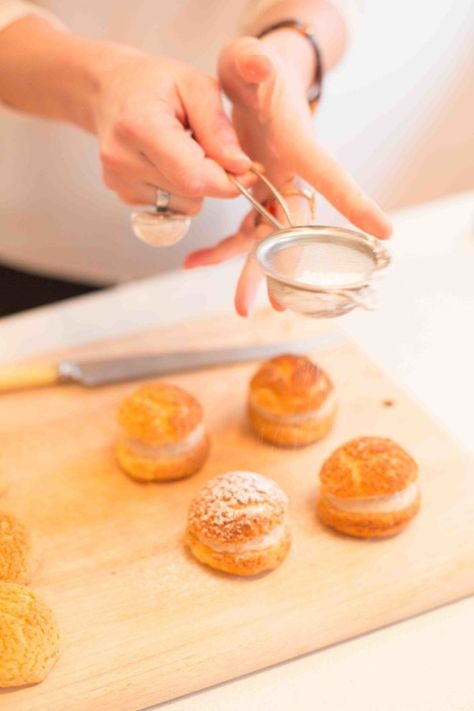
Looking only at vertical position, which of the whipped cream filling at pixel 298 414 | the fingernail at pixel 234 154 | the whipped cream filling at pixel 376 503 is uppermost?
the fingernail at pixel 234 154

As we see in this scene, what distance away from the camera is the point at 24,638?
1211 mm

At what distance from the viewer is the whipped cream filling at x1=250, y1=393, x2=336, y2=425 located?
169cm

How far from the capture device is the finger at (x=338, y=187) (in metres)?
1.30

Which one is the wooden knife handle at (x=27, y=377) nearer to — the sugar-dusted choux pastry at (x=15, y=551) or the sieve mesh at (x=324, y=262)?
the sugar-dusted choux pastry at (x=15, y=551)

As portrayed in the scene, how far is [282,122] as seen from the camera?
4.83 feet

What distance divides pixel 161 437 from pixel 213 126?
557mm

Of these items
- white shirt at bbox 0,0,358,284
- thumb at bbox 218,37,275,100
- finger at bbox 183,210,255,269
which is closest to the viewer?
thumb at bbox 218,37,275,100

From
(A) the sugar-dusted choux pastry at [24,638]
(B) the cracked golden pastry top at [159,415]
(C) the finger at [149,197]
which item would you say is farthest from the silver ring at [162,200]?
(A) the sugar-dusted choux pastry at [24,638]

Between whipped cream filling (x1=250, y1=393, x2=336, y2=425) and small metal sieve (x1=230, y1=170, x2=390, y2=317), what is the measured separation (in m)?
0.45

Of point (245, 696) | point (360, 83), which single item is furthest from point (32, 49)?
point (360, 83)

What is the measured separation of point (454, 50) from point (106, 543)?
3225 millimetres

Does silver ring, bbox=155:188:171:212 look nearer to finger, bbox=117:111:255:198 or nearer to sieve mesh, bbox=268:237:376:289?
finger, bbox=117:111:255:198

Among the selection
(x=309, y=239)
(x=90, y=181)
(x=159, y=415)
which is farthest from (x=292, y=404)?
(x=90, y=181)

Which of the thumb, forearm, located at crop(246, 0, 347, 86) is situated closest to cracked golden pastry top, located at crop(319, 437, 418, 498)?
the thumb
